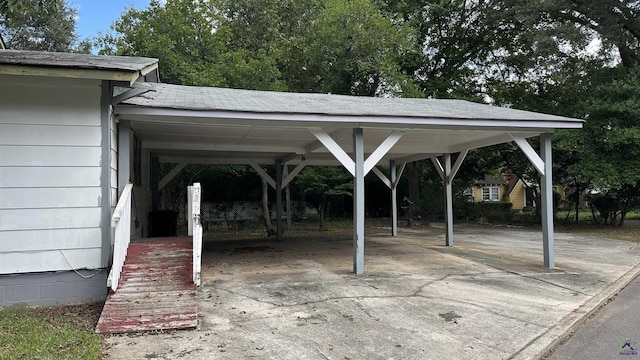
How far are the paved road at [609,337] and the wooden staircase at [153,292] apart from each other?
3.62 m

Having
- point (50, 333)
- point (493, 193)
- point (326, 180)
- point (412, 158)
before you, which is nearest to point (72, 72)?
point (50, 333)

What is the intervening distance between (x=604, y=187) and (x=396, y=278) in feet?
42.7

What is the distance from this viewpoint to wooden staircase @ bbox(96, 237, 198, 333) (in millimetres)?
4238

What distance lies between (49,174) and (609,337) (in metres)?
6.44

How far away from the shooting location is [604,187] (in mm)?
15836

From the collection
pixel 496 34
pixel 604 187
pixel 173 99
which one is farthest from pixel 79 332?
pixel 496 34

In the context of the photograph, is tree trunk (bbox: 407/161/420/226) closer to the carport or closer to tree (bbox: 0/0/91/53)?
the carport

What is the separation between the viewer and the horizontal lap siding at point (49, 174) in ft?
16.5

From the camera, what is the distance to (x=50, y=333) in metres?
4.09

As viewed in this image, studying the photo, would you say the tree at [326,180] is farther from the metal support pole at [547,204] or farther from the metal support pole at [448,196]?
the metal support pole at [547,204]

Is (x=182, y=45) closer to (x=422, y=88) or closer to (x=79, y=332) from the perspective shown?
(x=422, y=88)

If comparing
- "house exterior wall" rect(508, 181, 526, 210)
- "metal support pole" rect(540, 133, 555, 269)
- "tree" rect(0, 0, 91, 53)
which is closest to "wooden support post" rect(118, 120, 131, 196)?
"metal support pole" rect(540, 133, 555, 269)

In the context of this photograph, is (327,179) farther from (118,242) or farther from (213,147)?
(118,242)

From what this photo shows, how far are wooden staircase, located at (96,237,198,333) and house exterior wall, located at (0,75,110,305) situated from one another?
0.50 meters
